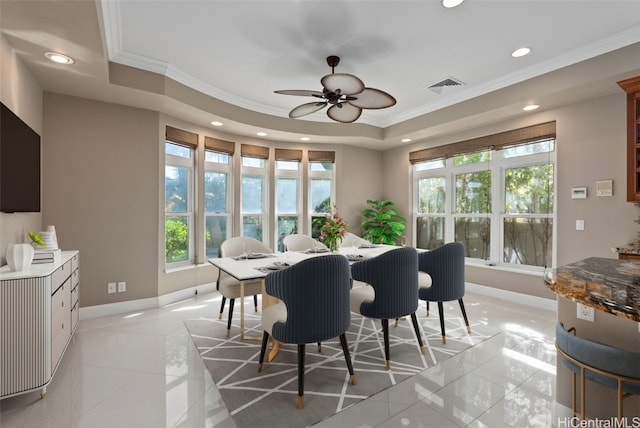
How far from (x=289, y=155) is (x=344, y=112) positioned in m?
2.41

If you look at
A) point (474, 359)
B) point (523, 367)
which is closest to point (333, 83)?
point (474, 359)

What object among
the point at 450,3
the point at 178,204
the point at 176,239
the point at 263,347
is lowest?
the point at 263,347

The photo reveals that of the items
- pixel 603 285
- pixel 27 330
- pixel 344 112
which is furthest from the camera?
pixel 344 112

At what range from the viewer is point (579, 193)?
367 cm

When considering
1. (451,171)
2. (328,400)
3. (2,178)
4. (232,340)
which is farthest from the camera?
(451,171)

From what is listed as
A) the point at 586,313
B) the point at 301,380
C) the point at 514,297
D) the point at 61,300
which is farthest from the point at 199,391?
the point at 514,297

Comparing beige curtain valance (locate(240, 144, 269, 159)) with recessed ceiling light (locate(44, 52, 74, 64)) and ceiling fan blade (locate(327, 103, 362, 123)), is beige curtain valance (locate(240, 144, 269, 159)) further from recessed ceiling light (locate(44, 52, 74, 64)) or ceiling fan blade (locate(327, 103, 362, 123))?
recessed ceiling light (locate(44, 52, 74, 64))

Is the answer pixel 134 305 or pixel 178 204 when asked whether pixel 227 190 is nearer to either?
pixel 178 204

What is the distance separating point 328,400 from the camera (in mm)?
2061

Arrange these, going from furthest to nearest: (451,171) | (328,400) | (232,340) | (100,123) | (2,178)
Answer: (451,171)
(100,123)
(232,340)
(2,178)
(328,400)

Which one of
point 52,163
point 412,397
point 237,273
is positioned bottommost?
point 412,397

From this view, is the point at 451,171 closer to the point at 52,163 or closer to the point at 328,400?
the point at 328,400

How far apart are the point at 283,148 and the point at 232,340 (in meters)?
3.48

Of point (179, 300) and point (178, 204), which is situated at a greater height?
point (178, 204)
